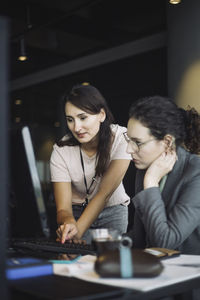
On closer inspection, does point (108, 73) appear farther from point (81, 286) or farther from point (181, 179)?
point (81, 286)

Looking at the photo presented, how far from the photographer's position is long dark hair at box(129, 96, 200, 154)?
175 centimetres

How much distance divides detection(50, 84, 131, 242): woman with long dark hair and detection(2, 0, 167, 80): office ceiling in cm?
224

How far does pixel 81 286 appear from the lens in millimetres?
944

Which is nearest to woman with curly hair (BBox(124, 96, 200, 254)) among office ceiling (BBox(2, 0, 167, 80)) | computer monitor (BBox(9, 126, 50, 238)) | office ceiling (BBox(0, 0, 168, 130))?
computer monitor (BBox(9, 126, 50, 238))

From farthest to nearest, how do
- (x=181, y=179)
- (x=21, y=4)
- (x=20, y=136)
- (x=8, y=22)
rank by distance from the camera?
(x=21, y=4), (x=181, y=179), (x=20, y=136), (x=8, y=22)

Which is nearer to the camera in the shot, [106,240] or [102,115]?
[106,240]

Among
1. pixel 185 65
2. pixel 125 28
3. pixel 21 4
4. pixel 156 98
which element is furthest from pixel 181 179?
pixel 125 28

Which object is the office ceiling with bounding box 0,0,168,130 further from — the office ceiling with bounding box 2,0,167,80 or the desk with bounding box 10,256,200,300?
the desk with bounding box 10,256,200,300

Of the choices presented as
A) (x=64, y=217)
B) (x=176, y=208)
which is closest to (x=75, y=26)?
(x=64, y=217)

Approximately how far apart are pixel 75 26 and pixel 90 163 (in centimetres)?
414

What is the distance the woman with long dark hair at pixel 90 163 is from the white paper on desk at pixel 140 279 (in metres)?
0.94

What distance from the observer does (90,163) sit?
238 cm

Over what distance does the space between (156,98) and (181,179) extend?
0.36 metres

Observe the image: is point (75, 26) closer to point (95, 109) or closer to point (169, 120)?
point (95, 109)
